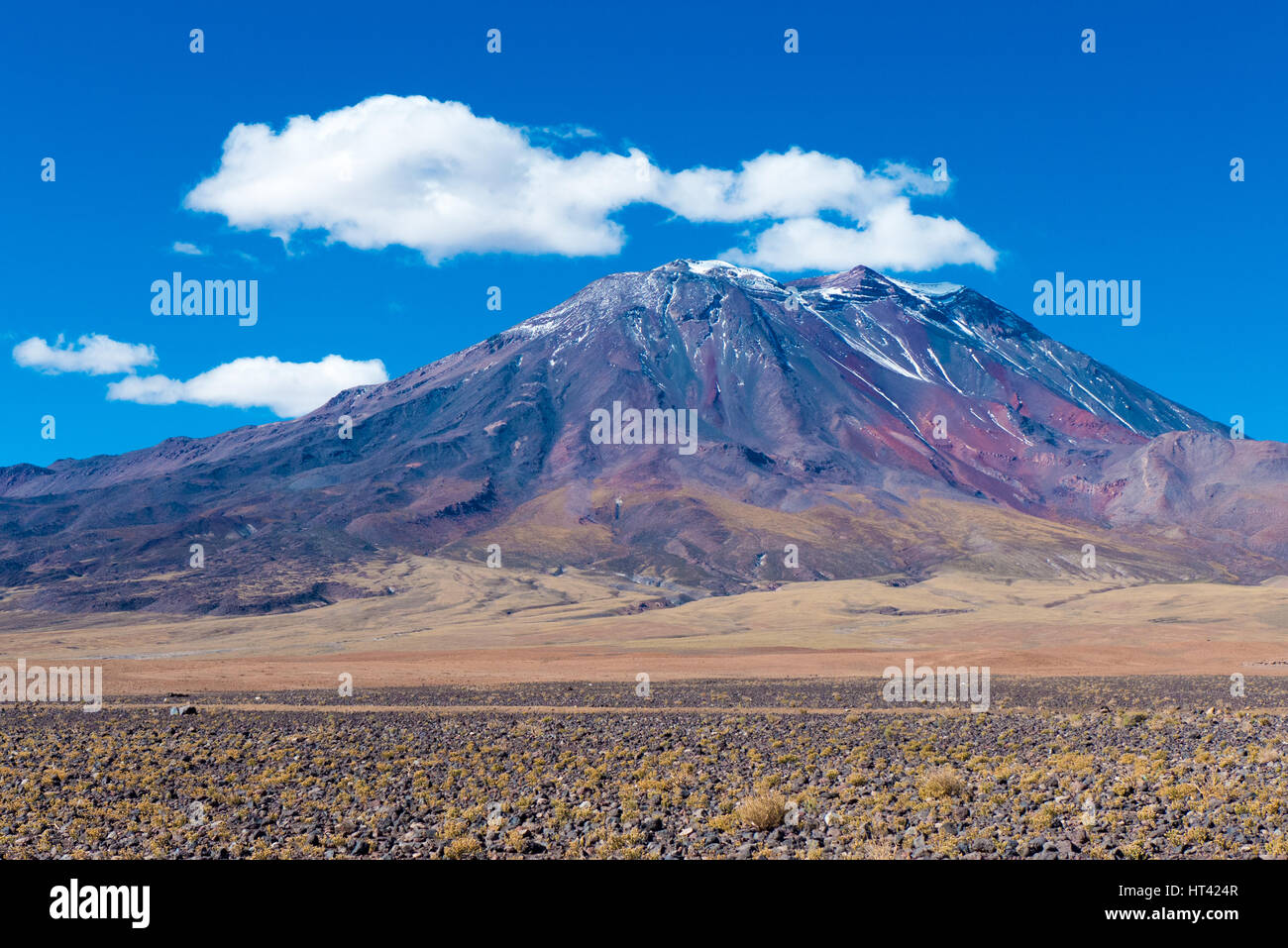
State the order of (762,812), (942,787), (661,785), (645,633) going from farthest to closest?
(645,633) < (661,785) < (942,787) < (762,812)

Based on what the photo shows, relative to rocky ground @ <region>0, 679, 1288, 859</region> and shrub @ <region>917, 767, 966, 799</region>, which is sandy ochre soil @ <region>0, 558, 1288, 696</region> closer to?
rocky ground @ <region>0, 679, 1288, 859</region>

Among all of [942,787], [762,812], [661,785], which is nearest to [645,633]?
[661,785]

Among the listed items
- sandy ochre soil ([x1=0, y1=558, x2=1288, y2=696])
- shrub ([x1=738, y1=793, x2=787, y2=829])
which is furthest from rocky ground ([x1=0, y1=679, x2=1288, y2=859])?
sandy ochre soil ([x1=0, y1=558, x2=1288, y2=696])

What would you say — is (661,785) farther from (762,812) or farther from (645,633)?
(645,633)

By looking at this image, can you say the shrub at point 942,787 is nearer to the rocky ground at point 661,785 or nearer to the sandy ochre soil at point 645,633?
the rocky ground at point 661,785

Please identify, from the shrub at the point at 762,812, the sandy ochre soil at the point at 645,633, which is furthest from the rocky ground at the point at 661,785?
the sandy ochre soil at the point at 645,633

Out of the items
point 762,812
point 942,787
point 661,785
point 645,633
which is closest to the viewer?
point 762,812
